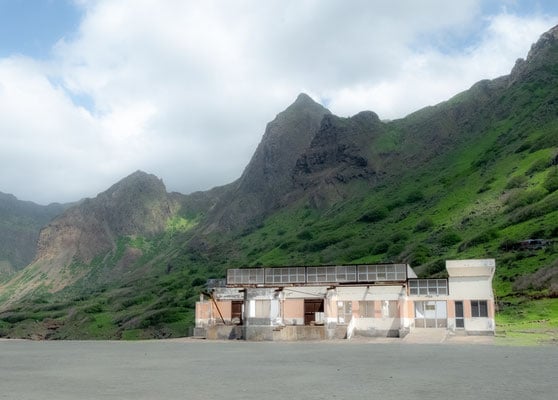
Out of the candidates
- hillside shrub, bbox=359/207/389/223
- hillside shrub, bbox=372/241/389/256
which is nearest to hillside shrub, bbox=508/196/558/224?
hillside shrub, bbox=372/241/389/256

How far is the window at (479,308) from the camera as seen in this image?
57125 mm

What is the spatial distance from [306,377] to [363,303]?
122ft

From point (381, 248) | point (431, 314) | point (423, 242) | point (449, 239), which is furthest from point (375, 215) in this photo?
point (431, 314)

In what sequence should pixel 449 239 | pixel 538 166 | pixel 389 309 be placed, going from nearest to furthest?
1. pixel 389 309
2. pixel 449 239
3. pixel 538 166

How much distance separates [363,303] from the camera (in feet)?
204

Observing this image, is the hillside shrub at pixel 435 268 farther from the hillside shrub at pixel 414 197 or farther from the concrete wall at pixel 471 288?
the hillside shrub at pixel 414 197

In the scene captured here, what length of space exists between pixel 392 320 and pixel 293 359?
1050 inches

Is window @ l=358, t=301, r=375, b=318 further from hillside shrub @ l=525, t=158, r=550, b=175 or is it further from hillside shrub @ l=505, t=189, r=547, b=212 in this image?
hillside shrub @ l=525, t=158, r=550, b=175

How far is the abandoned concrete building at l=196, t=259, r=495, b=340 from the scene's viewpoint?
58.5m

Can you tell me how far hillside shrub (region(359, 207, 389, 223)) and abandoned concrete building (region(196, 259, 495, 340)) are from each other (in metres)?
99.6

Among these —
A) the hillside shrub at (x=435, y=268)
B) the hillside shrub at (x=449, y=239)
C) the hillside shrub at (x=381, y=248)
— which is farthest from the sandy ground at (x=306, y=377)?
the hillside shrub at (x=381, y=248)

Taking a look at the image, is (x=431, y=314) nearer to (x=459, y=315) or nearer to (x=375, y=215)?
(x=459, y=315)

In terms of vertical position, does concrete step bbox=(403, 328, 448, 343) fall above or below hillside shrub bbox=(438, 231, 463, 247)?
below

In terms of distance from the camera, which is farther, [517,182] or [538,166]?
[538,166]
